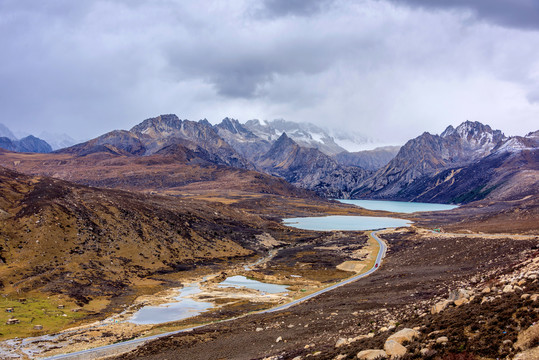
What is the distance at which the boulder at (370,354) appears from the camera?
24078 mm

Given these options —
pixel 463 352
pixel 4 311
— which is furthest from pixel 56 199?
pixel 463 352

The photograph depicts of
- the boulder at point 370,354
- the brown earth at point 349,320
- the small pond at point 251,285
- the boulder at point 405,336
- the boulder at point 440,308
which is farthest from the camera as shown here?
the small pond at point 251,285

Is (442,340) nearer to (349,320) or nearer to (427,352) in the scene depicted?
(427,352)

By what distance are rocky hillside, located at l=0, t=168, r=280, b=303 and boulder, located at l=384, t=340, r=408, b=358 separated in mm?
72327

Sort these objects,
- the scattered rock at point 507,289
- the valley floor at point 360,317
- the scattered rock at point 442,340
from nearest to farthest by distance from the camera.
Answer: the scattered rock at point 442,340
the valley floor at point 360,317
the scattered rock at point 507,289

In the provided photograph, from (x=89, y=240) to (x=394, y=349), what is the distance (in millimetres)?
107673

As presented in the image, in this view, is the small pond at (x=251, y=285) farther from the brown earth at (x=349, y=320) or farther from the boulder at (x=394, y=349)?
the boulder at (x=394, y=349)

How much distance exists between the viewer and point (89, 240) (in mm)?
112188

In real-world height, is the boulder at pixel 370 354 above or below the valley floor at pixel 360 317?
above

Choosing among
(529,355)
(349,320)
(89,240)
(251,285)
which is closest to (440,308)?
(349,320)

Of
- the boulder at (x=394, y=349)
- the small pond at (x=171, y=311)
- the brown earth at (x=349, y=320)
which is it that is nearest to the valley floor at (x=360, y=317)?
the brown earth at (x=349, y=320)

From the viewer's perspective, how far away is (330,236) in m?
192

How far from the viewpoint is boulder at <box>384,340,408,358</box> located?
23531 mm

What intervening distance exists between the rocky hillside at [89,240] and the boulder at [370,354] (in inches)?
2789
